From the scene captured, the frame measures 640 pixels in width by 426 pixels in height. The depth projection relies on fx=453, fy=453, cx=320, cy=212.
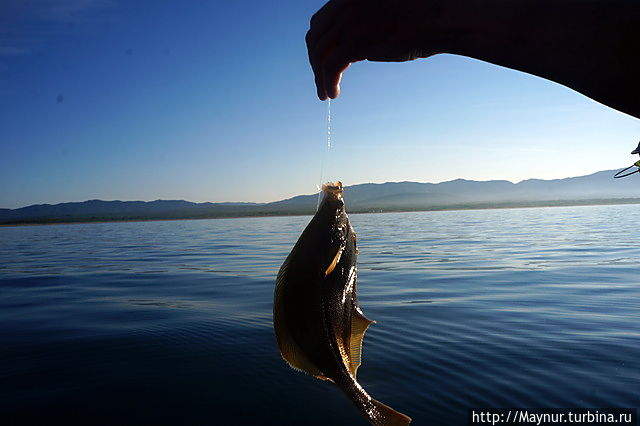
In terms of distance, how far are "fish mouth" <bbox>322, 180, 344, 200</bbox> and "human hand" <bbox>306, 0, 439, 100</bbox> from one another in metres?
0.84

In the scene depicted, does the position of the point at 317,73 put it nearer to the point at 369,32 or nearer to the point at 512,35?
the point at 369,32

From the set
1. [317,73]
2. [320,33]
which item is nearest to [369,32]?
[320,33]

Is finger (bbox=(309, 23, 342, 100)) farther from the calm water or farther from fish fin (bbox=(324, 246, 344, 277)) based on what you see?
the calm water

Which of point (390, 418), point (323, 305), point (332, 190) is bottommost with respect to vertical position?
point (390, 418)

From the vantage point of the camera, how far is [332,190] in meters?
2.69

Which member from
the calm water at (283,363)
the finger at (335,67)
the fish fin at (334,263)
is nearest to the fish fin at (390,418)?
the fish fin at (334,263)

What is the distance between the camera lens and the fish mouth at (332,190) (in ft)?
8.79

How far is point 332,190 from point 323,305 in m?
0.68

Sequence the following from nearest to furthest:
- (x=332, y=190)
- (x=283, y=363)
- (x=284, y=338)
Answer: (x=284, y=338) < (x=332, y=190) < (x=283, y=363)

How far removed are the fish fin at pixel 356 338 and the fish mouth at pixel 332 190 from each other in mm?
702

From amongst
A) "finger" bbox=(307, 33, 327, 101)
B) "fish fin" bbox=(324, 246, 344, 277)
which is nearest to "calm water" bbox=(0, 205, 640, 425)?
"fish fin" bbox=(324, 246, 344, 277)

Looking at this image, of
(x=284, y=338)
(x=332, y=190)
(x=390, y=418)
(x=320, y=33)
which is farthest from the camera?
(x=332, y=190)

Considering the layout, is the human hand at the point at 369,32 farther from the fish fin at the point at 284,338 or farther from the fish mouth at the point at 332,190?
the fish fin at the point at 284,338

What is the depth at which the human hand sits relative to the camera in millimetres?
1639
